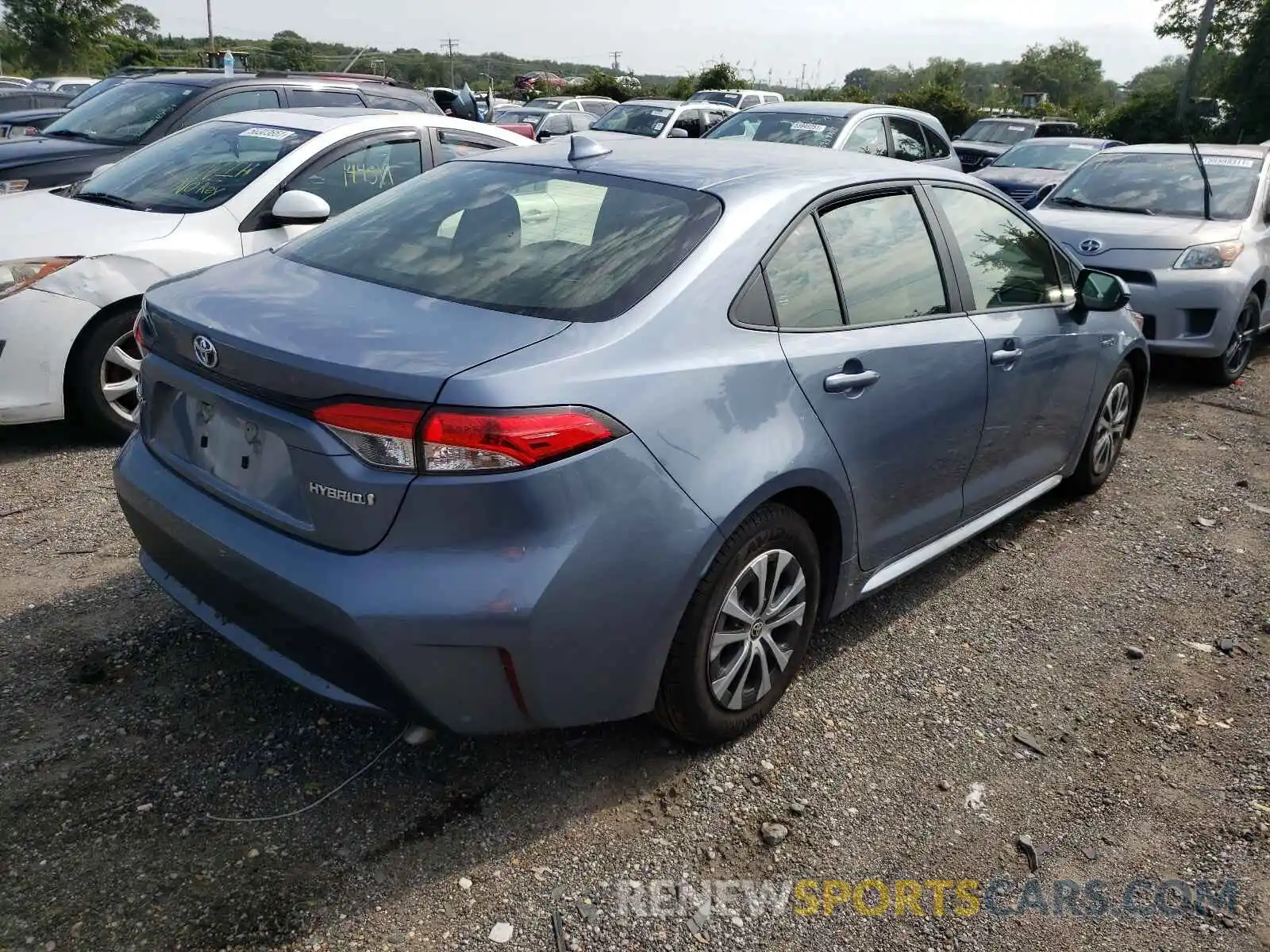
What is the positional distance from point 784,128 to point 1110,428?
20.6 ft

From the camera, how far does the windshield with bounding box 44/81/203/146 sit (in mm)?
7574

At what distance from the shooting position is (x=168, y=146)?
605 cm

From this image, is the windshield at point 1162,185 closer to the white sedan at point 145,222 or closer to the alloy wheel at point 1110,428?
the alloy wheel at point 1110,428

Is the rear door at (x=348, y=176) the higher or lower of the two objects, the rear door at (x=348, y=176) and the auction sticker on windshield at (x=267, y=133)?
the lower

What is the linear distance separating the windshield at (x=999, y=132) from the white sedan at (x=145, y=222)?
56.7 ft

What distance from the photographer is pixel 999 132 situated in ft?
69.8

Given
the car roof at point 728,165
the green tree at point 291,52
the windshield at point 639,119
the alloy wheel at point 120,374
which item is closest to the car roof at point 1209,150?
the car roof at point 728,165

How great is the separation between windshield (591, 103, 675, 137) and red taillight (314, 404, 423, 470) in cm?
1516

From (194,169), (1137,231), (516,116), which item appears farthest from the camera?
(516,116)

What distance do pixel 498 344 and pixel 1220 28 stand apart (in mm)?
35707

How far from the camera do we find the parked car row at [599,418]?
2348 millimetres

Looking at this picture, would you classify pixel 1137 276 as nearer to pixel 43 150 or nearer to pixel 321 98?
pixel 321 98

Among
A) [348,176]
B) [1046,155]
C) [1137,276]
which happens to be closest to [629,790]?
[348,176]

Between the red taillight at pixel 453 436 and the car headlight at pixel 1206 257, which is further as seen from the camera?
the car headlight at pixel 1206 257
